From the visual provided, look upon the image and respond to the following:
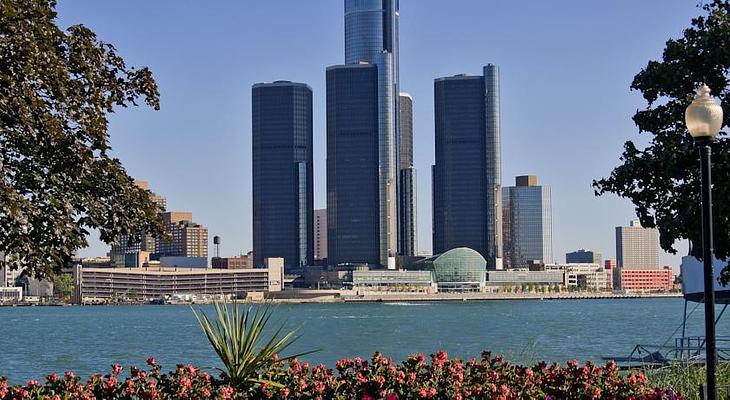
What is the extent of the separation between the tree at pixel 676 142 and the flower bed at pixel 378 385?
21.0 feet

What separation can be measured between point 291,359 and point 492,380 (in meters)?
2.73

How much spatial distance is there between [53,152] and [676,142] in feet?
40.4

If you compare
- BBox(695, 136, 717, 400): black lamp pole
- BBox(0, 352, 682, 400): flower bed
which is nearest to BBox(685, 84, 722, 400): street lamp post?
BBox(695, 136, 717, 400): black lamp pole

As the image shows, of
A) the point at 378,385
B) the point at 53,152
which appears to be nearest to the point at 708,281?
the point at 378,385

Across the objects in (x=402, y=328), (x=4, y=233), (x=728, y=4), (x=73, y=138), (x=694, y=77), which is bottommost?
(x=402, y=328)

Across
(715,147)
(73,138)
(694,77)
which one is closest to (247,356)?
(73,138)

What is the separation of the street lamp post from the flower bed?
1310mm

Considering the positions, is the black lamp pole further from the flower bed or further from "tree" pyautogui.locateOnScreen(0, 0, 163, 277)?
"tree" pyautogui.locateOnScreen(0, 0, 163, 277)

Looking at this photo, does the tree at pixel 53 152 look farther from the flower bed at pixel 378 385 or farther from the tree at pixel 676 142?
the tree at pixel 676 142

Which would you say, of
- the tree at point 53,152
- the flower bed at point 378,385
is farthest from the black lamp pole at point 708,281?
the tree at point 53,152

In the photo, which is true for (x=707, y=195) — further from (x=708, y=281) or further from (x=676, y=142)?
(x=676, y=142)

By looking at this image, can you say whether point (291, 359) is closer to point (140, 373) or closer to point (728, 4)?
point (140, 373)

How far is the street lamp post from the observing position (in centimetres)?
1120

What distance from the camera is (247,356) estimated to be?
13.8 metres
